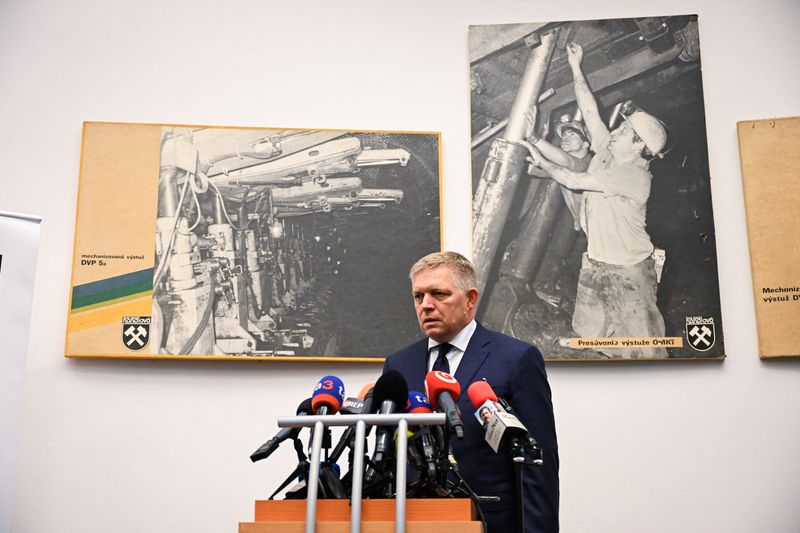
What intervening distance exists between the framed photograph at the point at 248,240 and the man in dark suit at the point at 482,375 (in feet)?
2.89

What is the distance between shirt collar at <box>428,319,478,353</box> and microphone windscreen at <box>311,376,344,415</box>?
76 cm

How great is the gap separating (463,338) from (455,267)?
0.25 metres

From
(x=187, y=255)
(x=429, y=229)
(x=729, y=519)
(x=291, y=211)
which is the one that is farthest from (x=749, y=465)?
(x=187, y=255)

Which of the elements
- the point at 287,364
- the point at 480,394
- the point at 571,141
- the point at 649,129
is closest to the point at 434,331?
the point at 480,394

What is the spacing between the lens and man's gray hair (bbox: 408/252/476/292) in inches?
110

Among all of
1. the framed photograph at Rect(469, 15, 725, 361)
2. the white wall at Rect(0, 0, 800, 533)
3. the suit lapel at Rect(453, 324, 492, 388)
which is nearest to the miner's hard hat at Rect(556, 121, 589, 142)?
the framed photograph at Rect(469, 15, 725, 361)

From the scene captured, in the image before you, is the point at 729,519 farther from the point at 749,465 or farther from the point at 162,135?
the point at 162,135

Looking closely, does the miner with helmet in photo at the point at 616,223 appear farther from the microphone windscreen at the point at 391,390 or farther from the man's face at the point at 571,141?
the microphone windscreen at the point at 391,390

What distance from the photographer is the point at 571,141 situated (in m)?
3.80

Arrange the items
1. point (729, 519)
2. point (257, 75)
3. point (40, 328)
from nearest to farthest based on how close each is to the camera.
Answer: point (729, 519) < point (40, 328) < point (257, 75)

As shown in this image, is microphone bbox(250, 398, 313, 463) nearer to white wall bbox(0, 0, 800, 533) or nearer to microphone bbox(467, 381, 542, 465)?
microphone bbox(467, 381, 542, 465)

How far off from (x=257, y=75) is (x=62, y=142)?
0.99 metres

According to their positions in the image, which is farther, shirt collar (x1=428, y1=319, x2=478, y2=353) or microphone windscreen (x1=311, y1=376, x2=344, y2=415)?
shirt collar (x1=428, y1=319, x2=478, y2=353)

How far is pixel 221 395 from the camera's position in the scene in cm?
362
